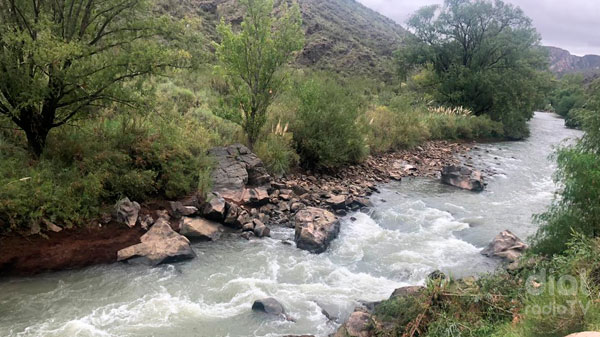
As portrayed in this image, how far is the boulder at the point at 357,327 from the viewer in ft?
17.9

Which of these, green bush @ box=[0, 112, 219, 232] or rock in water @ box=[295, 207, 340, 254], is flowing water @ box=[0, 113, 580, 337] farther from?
green bush @ box=[0, 112, 219, 232]

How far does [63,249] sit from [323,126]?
9.24m

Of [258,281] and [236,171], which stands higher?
[236,171]

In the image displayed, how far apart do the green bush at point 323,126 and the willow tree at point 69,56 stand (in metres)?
5.92

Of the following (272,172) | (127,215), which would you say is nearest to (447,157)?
(272,172)

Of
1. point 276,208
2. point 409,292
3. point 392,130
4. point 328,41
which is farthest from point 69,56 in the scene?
A: point 328,41

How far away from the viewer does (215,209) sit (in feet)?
32.3

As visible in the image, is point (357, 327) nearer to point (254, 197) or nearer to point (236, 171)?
point (254, 197)

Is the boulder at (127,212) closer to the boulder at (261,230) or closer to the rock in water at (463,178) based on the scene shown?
the boulder at (261,230)

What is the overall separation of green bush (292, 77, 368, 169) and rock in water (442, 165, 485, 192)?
4023 mm

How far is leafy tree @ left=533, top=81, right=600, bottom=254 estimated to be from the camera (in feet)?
21.1

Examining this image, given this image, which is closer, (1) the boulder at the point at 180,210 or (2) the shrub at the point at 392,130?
(1) the boulder at the point at 180,210

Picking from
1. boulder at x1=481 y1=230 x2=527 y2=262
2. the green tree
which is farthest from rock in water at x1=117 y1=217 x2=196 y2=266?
boulder at x1=481 y1=230 x2=527 y2=262

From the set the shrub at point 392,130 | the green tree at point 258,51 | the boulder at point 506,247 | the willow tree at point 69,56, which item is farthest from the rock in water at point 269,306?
the shrub at point 392,130
